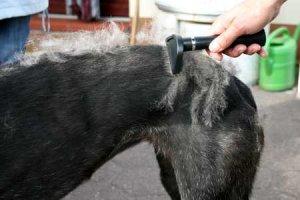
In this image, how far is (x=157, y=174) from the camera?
383 cm

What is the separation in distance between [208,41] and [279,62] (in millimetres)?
3126

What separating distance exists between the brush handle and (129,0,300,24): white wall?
3302 millimetres

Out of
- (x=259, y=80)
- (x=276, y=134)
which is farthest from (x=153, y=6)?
(x=276, y=134)

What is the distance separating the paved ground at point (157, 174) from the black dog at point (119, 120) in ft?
4.06

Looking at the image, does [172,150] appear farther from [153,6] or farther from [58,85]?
[153,6]

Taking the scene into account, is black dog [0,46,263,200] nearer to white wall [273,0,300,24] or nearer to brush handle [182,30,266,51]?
brush handle [182,30,266,51]

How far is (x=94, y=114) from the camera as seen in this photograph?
2.25 meters

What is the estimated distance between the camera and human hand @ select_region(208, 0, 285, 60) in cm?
218

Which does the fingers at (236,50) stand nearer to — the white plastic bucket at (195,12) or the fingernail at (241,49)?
the fingernail at (241,49)

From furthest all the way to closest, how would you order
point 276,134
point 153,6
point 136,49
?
point 153,6 < point 276,134 < point 136,49

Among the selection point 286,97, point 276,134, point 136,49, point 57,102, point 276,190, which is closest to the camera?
point 57,102

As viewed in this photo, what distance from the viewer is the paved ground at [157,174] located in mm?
3568

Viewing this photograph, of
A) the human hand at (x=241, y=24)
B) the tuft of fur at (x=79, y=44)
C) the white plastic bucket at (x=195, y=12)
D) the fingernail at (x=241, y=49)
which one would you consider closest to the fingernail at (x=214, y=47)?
the human hand at (x=241, y=24)

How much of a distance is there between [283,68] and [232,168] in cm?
315
